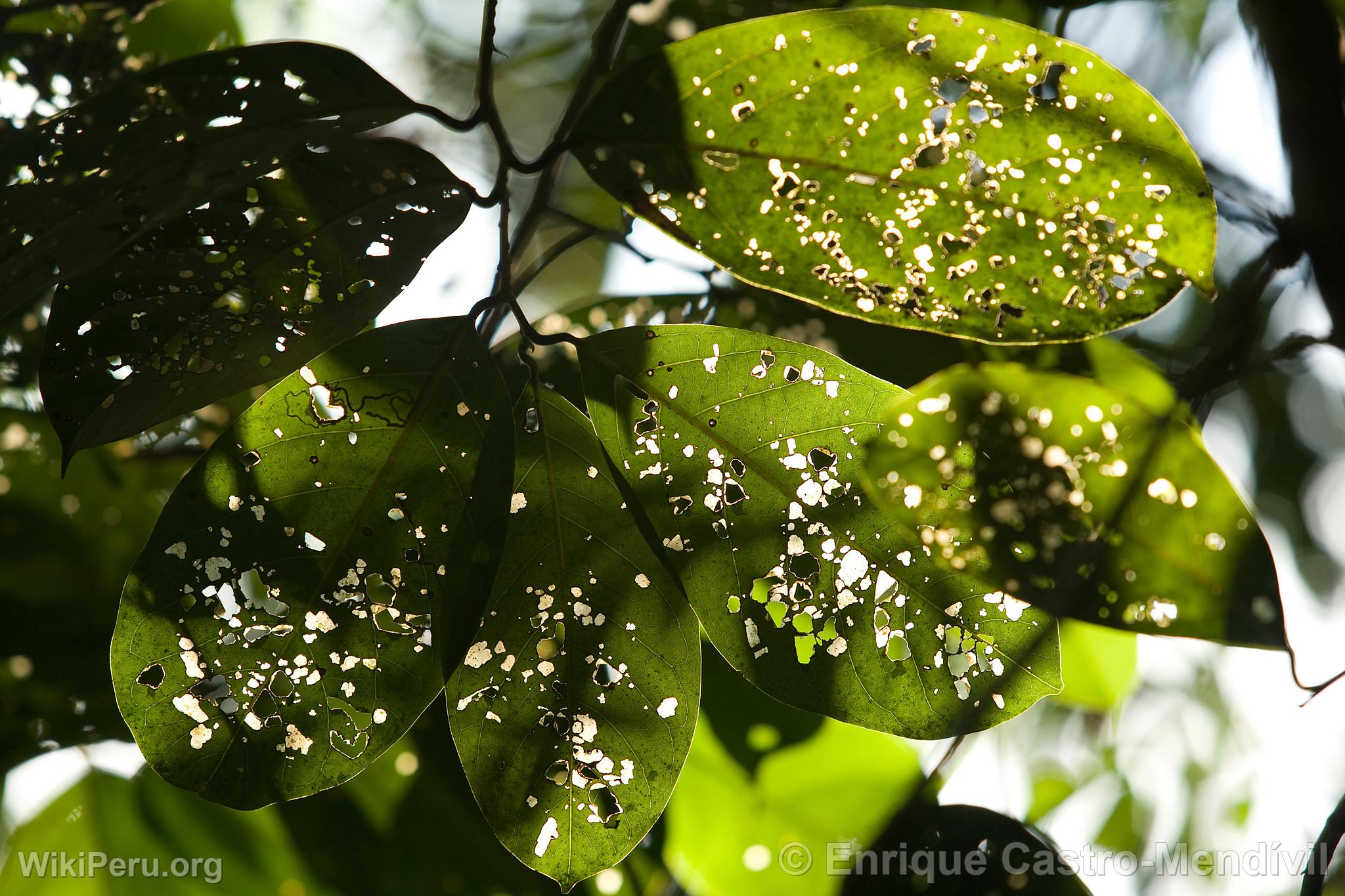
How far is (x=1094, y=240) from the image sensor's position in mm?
458

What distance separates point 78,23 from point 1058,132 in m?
Result: 1.04

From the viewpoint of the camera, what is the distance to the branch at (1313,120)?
0.77 metres

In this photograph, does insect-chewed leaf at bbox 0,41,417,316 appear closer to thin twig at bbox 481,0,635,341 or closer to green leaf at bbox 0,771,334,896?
thin twig at bbox 481,0,635,341

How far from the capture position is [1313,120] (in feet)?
2.55

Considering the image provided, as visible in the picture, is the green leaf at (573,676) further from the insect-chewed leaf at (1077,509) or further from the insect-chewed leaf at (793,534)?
the insect-chewed leaf at (1077,509)

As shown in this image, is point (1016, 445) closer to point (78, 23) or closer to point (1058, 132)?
point (1058, 132)

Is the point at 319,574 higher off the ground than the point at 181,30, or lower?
lower

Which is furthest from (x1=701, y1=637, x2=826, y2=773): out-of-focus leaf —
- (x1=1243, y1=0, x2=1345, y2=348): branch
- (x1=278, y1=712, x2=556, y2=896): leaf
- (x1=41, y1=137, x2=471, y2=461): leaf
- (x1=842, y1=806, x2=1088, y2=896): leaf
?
(x1=1243, y1=0, x2=1345, y2=348): branch

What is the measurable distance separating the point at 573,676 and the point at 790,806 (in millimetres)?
409

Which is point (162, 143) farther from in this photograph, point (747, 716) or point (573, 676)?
point (747, 716)

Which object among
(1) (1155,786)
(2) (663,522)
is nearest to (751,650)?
(2) (663,522)

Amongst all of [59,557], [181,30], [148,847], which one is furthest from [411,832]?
[181,30]

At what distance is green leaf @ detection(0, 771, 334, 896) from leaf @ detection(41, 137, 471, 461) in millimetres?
553

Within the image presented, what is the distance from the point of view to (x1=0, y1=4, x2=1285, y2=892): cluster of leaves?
459 mm
